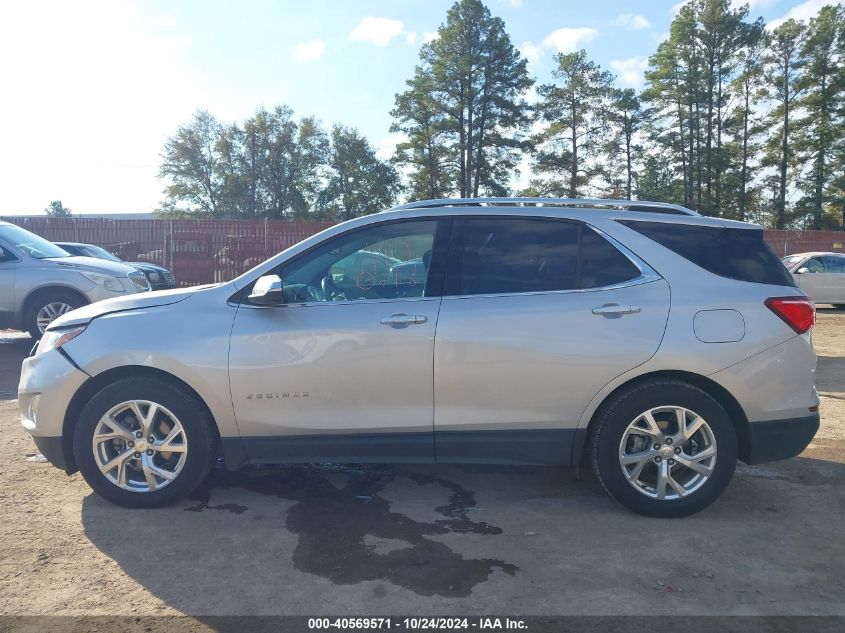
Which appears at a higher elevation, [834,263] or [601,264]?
[834,263]

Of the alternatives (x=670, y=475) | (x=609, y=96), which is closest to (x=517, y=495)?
(x=670, y=475)

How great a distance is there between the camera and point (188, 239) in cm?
2117

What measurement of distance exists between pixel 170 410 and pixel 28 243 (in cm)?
745

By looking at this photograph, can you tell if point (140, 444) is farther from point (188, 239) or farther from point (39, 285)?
point (188, 239)

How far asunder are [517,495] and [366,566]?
136 cm

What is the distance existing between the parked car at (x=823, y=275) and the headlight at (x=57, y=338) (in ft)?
56.5

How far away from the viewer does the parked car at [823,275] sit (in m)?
16.8

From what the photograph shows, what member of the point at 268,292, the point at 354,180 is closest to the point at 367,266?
the point at 268,292

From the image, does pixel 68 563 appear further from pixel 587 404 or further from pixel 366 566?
pixel 587 404

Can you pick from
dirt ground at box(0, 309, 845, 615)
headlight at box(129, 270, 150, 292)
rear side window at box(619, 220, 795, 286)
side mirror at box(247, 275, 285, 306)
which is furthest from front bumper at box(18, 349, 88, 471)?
headlight at box(129, 270, 150, 292)

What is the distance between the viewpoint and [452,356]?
3.79 metres

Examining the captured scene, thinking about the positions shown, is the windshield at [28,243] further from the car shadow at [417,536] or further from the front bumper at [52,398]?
the car shadow at [417,536]

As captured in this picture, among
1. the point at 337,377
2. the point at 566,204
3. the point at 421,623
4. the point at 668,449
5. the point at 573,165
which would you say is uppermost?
the point at 573,165

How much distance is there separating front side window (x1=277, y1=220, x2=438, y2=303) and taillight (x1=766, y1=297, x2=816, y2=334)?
202 cm
